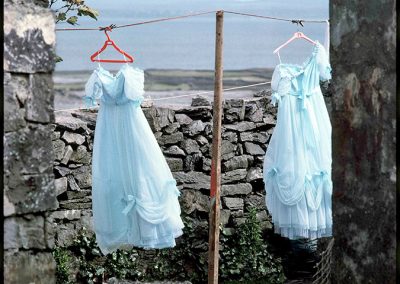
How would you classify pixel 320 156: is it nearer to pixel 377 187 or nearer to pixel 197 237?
pixel 197 237

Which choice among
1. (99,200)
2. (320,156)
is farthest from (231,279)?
(99,200)

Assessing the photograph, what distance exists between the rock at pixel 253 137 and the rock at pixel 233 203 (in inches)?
17.3

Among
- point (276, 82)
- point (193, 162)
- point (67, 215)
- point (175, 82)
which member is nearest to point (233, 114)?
point (193, 162)

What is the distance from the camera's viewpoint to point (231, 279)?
667 cm

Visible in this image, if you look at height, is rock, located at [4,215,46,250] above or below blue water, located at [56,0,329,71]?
below

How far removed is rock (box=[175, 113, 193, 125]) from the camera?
650 cm

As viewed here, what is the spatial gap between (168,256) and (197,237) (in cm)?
25

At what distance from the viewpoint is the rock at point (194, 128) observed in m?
6.52

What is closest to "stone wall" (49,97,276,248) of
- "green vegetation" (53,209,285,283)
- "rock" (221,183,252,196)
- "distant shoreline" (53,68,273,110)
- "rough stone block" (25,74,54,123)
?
"rock" (221,183,252,196)

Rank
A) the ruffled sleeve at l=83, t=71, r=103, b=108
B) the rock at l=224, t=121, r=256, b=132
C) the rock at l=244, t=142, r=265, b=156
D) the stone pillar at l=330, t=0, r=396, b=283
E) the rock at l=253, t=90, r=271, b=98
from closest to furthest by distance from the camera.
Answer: the stone pillar at l=330, t=0, r=396, b=283
the ruffled sleeve at l=83, t=71, r=103, b=108
the rock at l=224, t=121, r=256, b=132
the rock at l=244, t=142, r=265, b=156
the rock at l=253, t=90, r=271, b=98

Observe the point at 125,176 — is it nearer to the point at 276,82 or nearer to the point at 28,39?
the point at 276,82

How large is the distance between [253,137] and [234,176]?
33 cm

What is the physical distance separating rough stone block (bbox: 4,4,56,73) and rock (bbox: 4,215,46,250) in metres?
0.48

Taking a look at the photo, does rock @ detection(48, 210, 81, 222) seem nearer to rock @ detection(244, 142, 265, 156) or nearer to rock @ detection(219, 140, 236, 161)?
rock @ detection(219, 140, 236, 161)
